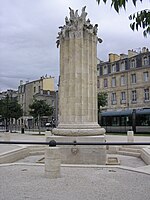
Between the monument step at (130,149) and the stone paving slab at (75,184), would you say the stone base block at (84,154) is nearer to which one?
the stone paving slab at (75,184)

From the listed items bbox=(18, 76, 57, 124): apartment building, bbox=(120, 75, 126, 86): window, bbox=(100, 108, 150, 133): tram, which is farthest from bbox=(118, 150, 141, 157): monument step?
bbox=(18, 76, 57, 124): apartment building

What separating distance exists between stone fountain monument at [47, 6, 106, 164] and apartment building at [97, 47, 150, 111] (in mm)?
39826

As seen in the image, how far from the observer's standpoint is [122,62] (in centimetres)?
5612

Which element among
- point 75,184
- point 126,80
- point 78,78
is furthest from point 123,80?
point 75,184

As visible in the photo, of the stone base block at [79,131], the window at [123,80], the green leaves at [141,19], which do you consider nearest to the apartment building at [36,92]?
the window at [123,80]

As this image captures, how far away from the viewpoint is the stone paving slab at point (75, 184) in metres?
5.52

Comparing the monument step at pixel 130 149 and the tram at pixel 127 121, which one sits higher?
the tram at pixel 127 121

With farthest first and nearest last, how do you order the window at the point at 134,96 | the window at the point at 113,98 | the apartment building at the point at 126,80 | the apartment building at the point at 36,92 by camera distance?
1. the apartment building at the point at 36,92
2. the window at the point at 113,98
3. the window at the point at 134,96
4. the apartment building at the point at 126,80

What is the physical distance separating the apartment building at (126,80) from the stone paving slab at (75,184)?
146ft

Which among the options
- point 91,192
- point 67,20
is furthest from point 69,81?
point 91,192

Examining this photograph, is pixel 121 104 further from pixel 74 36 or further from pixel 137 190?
pixel 137 190

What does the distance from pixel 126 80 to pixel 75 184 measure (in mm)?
49909

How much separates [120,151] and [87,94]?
14.7 ft

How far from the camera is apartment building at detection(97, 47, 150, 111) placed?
51906 millimetres
